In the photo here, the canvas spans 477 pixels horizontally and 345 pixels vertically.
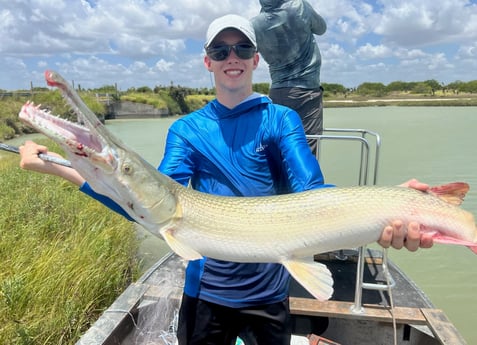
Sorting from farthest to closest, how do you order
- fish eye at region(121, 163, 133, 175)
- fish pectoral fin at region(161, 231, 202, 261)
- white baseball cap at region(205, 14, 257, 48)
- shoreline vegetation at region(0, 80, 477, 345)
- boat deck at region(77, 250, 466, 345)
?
shoreline vegetation at region(0, 80, 477, 345)
boat deck at region(77, 250, 466, 345)
white baseball cap at region(205, 14, 257, 48)
fish pectoral fin at region(161, 231, 202, 261)
fish eye at region(121, 163, 133, 175)

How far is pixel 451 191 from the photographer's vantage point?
7.01 feet

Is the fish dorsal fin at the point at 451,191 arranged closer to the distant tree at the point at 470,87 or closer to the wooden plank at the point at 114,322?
the wooden plank at the point at 114,322

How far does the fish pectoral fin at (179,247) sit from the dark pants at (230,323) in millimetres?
502

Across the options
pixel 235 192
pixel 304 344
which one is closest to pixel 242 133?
pixel 235 192

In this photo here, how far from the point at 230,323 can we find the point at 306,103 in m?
3.21

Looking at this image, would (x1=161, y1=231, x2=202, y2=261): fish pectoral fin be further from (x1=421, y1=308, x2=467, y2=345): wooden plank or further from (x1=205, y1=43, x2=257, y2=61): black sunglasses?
(x1=421, y1=308, x2=467, y2=345): wooden plank

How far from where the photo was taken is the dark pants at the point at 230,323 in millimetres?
2277

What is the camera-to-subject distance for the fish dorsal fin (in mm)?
2107

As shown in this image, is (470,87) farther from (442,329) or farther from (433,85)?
(442,329)

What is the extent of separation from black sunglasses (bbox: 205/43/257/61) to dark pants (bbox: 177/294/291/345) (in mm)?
1450

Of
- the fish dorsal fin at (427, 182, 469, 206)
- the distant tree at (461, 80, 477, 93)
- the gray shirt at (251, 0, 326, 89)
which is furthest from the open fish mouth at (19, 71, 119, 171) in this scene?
the distant tree at (461, 80, 477, 93)

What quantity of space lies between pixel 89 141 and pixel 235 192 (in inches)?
36.2

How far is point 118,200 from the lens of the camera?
1.88m

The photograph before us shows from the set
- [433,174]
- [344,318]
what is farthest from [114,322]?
[433,174]
